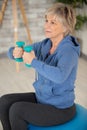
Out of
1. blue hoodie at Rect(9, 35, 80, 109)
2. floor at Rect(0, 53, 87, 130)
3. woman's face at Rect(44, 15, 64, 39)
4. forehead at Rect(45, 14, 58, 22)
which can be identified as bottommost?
floor at Rect(0, 53, 87, 130)

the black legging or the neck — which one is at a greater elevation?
the neck

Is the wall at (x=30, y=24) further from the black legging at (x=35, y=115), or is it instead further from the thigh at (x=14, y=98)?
the black legging at (x=35, y=115)

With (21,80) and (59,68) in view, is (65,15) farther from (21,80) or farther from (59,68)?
(21,80)

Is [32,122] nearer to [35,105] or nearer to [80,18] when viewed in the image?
[35,105]

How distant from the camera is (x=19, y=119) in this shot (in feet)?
4.93

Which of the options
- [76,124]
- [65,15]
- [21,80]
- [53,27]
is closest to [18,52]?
[53,27]

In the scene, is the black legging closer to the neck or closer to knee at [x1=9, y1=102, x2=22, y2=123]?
knee at [x1=9, y1=102, x2=22, y2=123]

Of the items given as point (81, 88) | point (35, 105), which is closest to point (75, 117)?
point (35, 105)

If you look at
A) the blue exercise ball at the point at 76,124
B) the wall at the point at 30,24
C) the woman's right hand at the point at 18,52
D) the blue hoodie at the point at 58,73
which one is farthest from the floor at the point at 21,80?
the woman's right hand at the point at 18,52

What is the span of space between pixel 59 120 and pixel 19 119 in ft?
0.80

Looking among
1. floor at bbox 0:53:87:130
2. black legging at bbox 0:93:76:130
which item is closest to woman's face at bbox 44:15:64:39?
black legging at bbox 0:93:76:130

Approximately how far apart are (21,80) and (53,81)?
189 centimetres

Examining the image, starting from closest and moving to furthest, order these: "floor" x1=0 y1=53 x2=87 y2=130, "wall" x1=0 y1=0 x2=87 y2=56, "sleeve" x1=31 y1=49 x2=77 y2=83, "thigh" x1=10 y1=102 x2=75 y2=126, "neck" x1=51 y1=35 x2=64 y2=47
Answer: "sleeve" x1=31 y1=49 x2=77 y2=83, "thigh" x1=10 y1=102 x2=75 y2=126, "neck" x1=51 y1=35 x2=64 y2=47, "floor" x1=0 y1=53 x2=87 y2=130, "wall" x1=0 y1=0 x2=87 y2=56

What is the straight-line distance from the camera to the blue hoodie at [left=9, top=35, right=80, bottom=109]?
1419 millimetres
